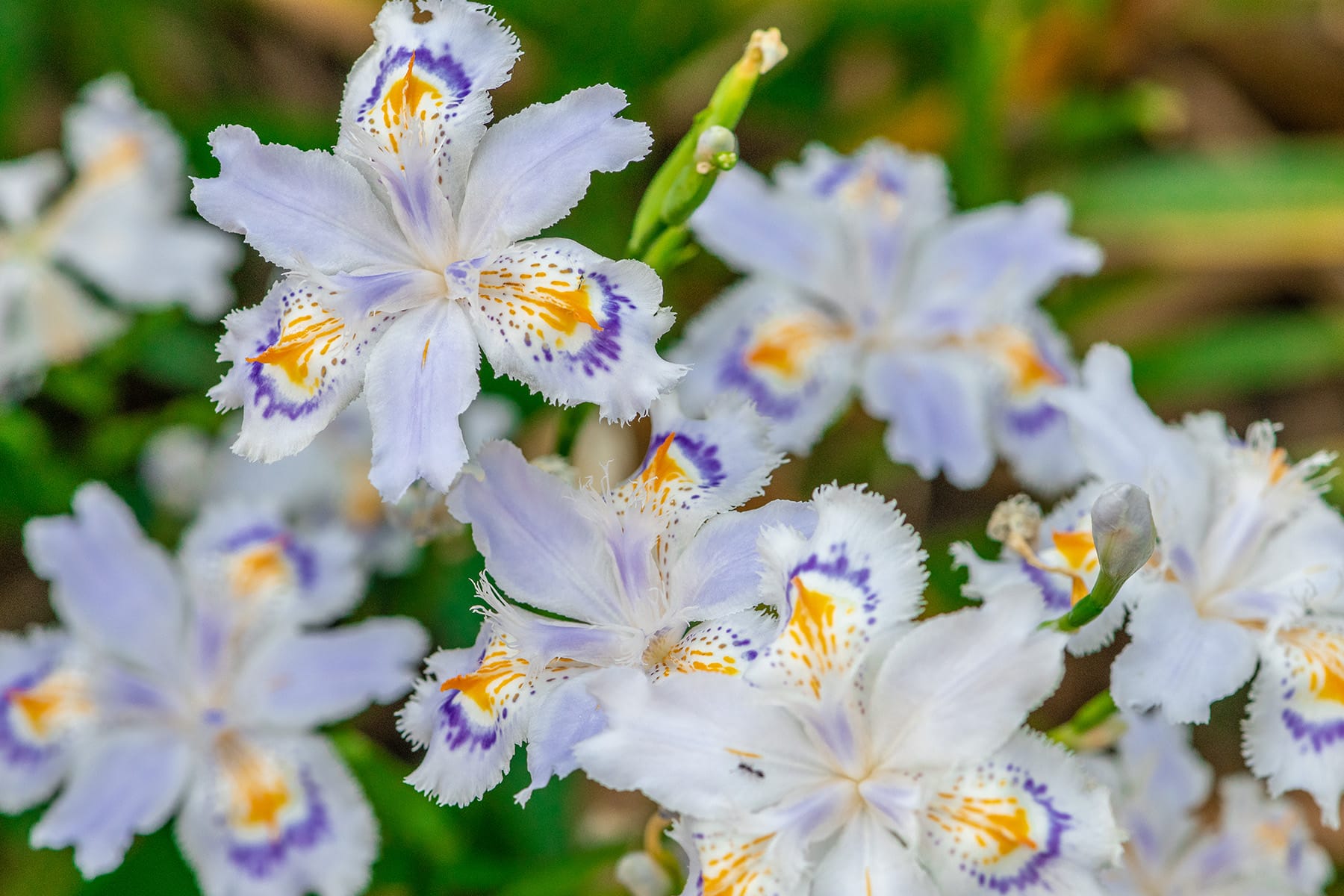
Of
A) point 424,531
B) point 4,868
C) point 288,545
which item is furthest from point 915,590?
point 4,868

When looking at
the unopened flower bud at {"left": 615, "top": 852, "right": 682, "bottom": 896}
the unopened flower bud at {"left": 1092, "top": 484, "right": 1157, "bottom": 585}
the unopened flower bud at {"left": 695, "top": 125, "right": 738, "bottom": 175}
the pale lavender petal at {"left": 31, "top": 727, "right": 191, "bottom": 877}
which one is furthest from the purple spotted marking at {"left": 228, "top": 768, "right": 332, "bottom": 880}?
the unopened flower bud at {"left": 1092, "top": 484, "right": 1157, "bottom": 585}

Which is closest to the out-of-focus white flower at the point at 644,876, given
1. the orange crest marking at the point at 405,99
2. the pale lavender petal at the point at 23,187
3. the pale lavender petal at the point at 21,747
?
the orange crest marking at the point at 405,99

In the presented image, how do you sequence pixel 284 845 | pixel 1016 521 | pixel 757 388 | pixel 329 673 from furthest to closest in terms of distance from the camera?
pixel 757 388
pixel 329 673
pixel 284 845
pixel 1016 521

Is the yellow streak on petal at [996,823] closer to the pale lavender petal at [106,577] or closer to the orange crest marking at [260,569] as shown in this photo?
the orange crest marking at [260,569]

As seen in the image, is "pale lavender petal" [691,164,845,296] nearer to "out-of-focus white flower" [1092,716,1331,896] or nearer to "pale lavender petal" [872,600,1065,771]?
"out-of-focus white flower" [1092,716,1331,896]

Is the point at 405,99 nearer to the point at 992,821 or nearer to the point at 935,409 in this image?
the point at 992,821

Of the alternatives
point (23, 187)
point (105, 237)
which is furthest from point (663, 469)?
point (23, 187)
